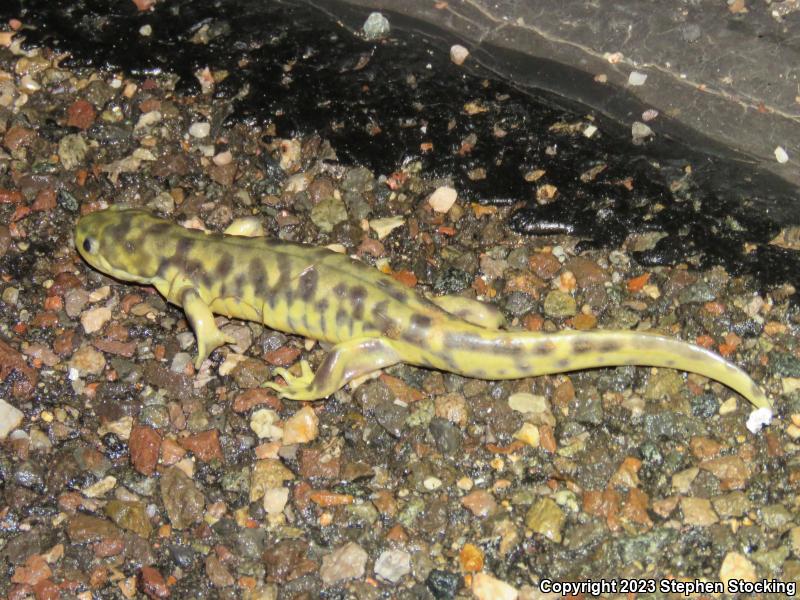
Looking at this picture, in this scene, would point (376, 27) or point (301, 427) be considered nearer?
point (301, 427)

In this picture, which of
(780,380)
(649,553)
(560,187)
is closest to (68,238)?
(560,187)

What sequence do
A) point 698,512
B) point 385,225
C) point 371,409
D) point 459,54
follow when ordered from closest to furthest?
point 698,512
point 371,409
point 385,225
point 459,54

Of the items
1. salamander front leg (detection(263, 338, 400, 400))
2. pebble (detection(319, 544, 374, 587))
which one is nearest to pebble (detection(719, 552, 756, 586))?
pebble (detection(319, 544, 374, 587))

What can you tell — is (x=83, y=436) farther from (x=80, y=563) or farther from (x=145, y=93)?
(x=145, y=93)

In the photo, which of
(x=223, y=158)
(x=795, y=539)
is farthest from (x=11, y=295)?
(x=795, y=539)

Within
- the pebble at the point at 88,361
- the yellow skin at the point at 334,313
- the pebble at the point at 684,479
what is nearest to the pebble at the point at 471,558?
the yellow skin at the point at 334,313

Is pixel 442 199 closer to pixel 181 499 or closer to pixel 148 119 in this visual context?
pixel 148 119

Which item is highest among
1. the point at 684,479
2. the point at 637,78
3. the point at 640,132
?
the point at 637,78
